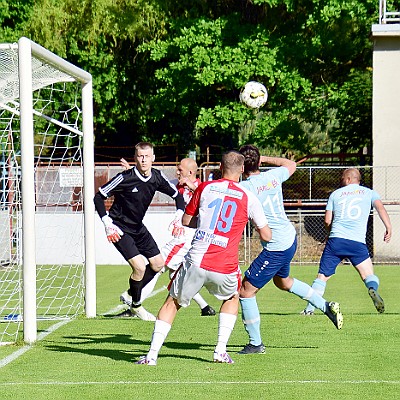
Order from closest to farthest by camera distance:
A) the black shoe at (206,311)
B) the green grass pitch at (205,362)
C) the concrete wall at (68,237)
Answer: the green grass pitch at (205,362) < the black shoe at (206,311) < the concrete wall at (68,237)

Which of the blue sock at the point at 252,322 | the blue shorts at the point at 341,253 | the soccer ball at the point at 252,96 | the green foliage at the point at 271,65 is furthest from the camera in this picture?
the green foliage at the point at 271,65

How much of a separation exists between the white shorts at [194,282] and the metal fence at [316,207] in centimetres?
1668

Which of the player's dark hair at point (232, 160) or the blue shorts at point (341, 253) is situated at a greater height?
the player's dark hair at point (232, 160)

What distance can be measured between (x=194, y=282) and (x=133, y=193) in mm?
3877

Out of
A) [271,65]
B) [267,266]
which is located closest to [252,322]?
[267,266]

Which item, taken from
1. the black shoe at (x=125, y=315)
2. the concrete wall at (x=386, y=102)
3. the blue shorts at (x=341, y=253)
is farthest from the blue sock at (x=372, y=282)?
the concrete wall at (x=386, y=102)

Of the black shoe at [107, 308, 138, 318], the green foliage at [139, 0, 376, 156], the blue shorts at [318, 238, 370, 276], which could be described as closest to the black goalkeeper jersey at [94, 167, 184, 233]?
the black shoe at [107, 308, 138, 318]

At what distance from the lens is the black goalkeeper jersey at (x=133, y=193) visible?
39.5ft

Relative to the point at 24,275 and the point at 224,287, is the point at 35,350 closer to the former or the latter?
the point at 24,275

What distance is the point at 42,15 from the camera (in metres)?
31.0

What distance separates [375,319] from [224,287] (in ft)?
14.1

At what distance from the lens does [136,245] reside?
1250cm

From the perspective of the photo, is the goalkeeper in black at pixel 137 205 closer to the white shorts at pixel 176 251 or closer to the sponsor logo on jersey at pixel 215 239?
the white shorts at pixel 176 251

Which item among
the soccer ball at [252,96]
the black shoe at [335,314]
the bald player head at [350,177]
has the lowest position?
the black shoe at [335,314]
